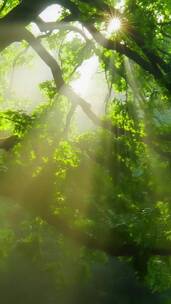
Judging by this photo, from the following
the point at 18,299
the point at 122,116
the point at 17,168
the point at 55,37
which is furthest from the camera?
the point at 18,299

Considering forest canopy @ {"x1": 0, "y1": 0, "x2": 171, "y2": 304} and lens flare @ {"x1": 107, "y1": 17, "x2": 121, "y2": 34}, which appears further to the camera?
forest canopy @ {"x1": 0, "y1": 0, "x2": 171, "y2": 304}

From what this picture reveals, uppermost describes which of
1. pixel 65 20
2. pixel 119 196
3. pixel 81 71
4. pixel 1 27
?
pixel 81 71

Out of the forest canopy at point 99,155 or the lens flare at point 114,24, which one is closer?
the lens flare at point 114,24

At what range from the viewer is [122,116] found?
41.3 ft

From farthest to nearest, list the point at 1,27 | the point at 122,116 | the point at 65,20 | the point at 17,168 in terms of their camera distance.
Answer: the point at 122,116
the point at 17,168
the point at 65,20
the point at 1,27

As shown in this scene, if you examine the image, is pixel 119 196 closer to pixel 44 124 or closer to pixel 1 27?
pixel 44 124

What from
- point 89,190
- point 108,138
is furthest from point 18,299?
point 108,138

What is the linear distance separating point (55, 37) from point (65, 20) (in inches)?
152

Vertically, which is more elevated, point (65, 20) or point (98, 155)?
point (65, 20)

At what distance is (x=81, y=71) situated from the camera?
15320mm

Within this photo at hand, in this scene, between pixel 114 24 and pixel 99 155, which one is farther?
pixel 99 155

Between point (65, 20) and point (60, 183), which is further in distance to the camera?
point (60, 183)

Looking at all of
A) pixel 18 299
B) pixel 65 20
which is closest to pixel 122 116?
pixel 65 20

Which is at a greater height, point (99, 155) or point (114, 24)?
point (114, 24)
